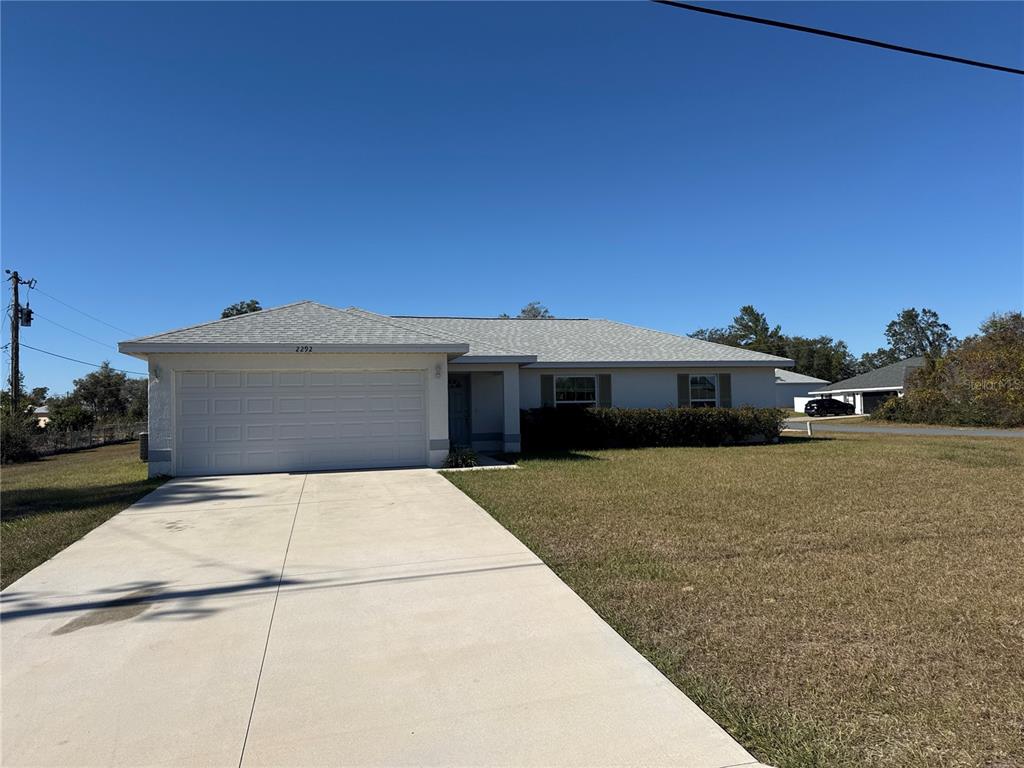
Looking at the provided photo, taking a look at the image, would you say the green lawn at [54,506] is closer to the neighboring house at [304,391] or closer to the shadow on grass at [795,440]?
the neighboring house at [304,391]

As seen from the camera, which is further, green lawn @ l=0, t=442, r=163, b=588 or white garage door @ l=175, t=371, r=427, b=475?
white garage door @ l=175, t=371, r=427, b=475

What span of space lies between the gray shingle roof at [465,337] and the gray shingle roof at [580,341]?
0.11 feet

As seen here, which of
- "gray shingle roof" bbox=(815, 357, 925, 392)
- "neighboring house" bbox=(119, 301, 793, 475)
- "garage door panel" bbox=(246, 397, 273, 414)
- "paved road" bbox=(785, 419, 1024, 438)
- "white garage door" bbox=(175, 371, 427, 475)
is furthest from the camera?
"gray shingle roof" bbox=(815, 357, 925, 392)

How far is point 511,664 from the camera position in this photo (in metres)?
4.00

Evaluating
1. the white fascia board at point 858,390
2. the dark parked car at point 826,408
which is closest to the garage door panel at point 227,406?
the dark parked car at point 826,408

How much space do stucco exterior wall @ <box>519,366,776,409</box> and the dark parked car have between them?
2984 centimetres

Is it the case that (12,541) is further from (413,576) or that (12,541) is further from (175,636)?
(413,576)

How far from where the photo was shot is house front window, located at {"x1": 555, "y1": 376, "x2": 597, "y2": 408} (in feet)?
63.9

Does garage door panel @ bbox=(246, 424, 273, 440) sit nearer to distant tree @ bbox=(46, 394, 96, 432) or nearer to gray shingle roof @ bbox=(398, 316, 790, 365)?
gray shingle roof @ bbox=(398, 316, 790, 365)

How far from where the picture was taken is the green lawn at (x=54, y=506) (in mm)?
6934

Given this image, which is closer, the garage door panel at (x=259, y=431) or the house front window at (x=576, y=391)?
the garage door panel at (x=259, y=431)

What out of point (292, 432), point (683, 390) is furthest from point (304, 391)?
point (683, 390)

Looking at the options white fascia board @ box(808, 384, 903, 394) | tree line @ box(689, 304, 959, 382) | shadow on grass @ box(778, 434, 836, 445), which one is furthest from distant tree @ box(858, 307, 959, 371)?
shadow on grass @ box(778, 434, 836, 445)

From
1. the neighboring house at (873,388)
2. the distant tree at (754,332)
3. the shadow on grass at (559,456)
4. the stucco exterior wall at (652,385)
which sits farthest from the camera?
the distant tree at (754,332)
